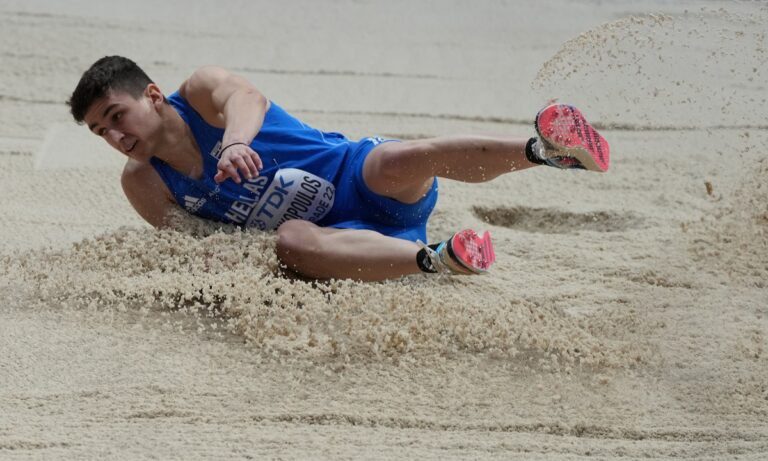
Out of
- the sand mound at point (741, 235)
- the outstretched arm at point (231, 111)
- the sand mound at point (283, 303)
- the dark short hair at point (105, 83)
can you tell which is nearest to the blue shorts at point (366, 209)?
the sand mound at point (283, 303)

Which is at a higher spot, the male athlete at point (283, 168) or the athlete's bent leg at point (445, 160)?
the athlete's bent leg at point (445, 160)

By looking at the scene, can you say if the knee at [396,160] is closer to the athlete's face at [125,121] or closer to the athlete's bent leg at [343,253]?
the athlete's bent leg at [343,253]

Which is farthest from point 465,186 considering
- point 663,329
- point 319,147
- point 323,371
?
point 323,371

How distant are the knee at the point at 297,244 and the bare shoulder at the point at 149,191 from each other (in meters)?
0.34

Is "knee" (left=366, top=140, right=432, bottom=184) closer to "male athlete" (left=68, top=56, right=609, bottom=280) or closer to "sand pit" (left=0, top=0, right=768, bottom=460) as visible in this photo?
"male athlete" (left=68, top=56, right=609, bottom=280)

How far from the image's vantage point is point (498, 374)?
1.95m

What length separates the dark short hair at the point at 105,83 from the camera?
2.31 meters

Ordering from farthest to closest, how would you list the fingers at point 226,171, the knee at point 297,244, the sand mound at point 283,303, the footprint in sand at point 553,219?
the footprint in sand at point 553,219, the knee at point 297,244, the fingers at point 226,171, the sand mound at point 283,303

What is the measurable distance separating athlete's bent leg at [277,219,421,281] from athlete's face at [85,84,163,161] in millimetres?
402

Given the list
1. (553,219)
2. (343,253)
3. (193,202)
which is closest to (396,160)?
(343,253)

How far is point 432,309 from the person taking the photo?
6.94 ft

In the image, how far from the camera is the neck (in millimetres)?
2422

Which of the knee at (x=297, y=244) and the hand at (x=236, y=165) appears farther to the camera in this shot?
the knee at (x=297, y=244)

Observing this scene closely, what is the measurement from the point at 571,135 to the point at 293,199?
718mm
